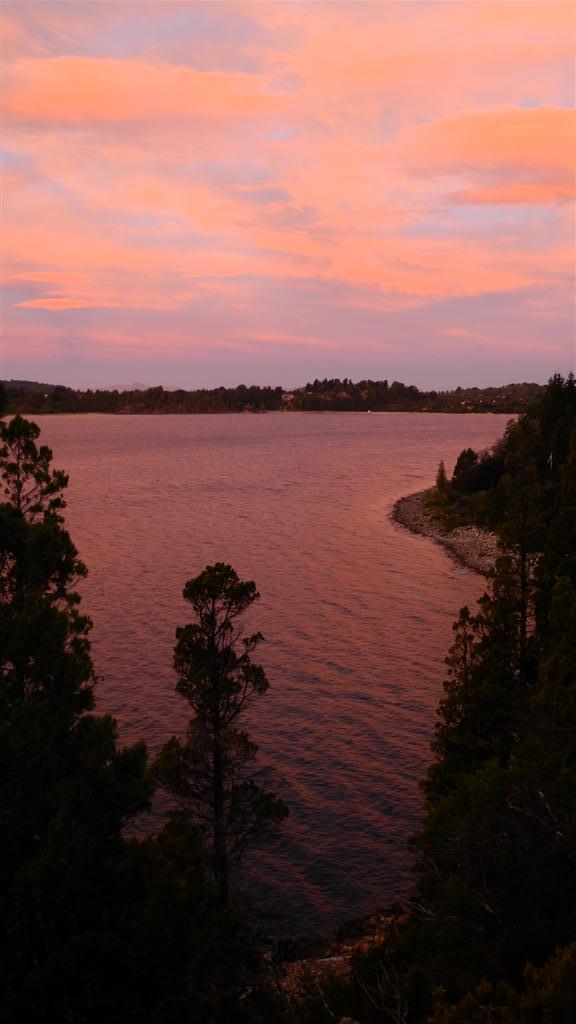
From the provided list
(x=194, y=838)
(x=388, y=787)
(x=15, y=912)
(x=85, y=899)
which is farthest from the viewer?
(x=388, y=787)

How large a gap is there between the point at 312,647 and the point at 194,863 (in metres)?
28.2

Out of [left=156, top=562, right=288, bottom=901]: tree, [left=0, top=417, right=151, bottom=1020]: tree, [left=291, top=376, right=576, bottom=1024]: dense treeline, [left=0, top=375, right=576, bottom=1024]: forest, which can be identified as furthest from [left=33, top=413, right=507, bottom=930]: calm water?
[left=0, top=417, right=151, bottom=1020]: tree

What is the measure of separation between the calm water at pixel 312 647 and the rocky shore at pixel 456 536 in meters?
1.85

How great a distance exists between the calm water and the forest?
411cm

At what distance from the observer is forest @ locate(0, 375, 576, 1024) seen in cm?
1053

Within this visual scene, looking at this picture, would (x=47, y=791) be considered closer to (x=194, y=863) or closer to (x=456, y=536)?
(x=194, y=863)

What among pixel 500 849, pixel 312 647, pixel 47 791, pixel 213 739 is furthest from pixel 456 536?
pixel 47 791

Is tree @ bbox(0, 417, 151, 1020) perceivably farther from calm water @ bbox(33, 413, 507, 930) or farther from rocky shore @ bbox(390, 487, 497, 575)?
rocky shore @ bbox(390, 487, 497, 575)

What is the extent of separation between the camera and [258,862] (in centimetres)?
2286

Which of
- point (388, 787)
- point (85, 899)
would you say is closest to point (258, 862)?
point (388, 787)

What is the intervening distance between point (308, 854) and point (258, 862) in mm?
1574

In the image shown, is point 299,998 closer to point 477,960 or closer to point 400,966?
point 400,966

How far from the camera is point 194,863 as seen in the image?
40.6ft

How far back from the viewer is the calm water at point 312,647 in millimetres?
23094
